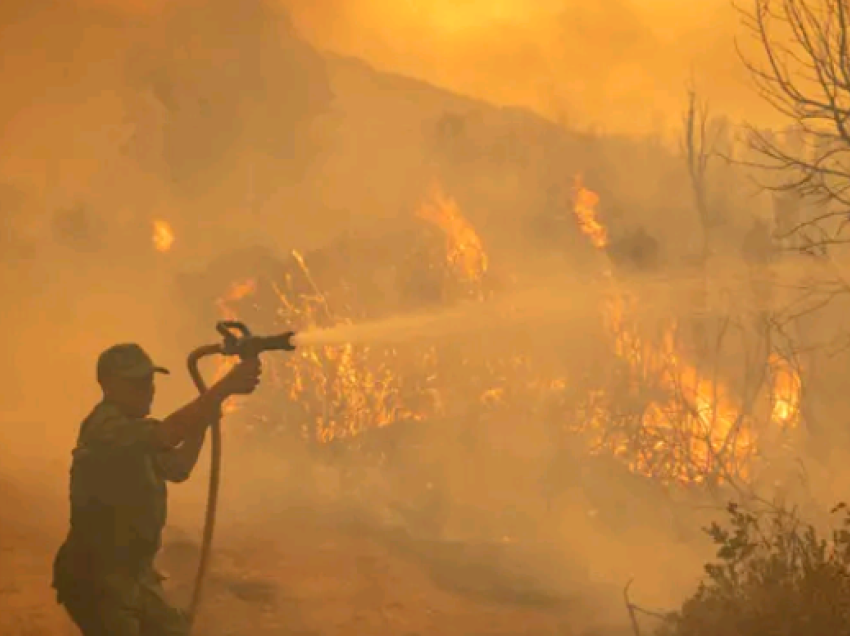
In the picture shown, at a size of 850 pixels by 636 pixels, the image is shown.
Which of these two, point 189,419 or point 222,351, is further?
point 222,351

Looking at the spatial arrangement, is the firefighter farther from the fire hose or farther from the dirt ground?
the dirt ground

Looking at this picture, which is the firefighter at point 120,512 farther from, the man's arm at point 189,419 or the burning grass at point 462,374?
the burning grass at point 462,374

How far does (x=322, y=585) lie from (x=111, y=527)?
19.1ft

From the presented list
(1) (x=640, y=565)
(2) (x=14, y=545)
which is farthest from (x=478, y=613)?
(1) (x=640, y=565)

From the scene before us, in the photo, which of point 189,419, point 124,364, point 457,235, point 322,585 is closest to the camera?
point 189,419

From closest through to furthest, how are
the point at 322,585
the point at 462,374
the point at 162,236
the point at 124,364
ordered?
the point at 124,364 < the point at 322,585 < the point at 462,374 < the point at 162,236

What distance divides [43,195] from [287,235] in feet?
19.8

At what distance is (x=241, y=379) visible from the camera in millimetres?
3588

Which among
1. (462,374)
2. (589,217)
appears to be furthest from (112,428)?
(589,217)

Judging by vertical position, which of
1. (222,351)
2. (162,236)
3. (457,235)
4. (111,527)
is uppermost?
(457,235)

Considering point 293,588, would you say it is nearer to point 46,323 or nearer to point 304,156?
point 46,323

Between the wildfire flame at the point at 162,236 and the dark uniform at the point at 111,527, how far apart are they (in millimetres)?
19789

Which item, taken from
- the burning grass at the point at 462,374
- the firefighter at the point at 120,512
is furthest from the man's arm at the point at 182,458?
the burning grass at the point at 462,374

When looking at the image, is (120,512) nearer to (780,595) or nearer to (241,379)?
(241,379)
